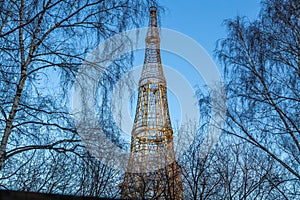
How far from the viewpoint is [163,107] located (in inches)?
609

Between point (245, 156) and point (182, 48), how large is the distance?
4.36 metres

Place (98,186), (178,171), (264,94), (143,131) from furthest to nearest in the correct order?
(143,131) < (98,186) < (178,171) < (264,94)

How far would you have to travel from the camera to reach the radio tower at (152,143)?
10297 millimetres

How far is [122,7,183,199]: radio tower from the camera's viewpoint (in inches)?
405

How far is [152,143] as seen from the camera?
1355cm

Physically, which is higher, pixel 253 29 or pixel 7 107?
pixel 253 29

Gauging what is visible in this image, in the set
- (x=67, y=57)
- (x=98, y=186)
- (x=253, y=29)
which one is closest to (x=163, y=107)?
(x=98, y=186)

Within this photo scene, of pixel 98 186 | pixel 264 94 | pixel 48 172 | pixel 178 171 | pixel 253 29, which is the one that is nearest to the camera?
pixel 264 94

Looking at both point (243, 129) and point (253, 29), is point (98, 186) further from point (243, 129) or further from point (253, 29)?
point (253, 29)

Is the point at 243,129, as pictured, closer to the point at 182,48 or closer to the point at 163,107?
the point at 182,48

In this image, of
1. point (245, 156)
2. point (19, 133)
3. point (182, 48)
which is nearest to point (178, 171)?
point (245, 156)

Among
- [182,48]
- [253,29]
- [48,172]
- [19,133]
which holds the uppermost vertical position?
[182,48]

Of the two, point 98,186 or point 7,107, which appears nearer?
point 7,107

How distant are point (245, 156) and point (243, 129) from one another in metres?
4.52
